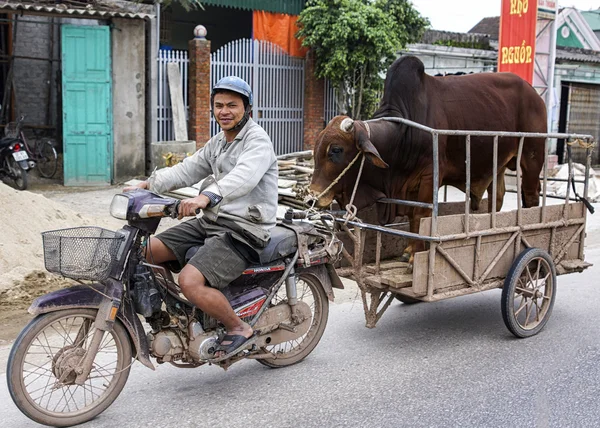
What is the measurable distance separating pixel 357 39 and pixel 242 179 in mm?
11263

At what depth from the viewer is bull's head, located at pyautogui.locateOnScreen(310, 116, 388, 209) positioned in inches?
217

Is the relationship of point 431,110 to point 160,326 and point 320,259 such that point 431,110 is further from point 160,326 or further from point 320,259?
point 160,326

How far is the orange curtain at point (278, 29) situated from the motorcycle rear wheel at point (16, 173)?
586cm

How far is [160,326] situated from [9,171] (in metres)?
9.34

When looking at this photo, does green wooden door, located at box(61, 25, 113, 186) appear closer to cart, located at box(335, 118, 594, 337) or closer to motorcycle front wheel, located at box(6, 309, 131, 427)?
cart, located at box(335, 118, 594, 337)

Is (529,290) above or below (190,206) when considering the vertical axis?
below

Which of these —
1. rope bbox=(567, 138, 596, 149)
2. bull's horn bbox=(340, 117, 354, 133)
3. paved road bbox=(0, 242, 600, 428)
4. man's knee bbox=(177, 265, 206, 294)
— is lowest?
paved road bbox=(0, 242, 600, 428)

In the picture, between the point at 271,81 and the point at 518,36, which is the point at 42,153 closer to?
the point at 271,81

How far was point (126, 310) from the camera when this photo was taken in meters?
3.96

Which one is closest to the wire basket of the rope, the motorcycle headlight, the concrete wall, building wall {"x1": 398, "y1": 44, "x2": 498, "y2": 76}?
the motorcycle headlight

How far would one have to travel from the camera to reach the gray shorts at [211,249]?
4.10m

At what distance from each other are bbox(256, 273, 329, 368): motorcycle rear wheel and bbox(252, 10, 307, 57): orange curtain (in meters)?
11.3

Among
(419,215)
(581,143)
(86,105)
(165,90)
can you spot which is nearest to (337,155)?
(419,215)

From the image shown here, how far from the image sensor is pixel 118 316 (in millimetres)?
3904
